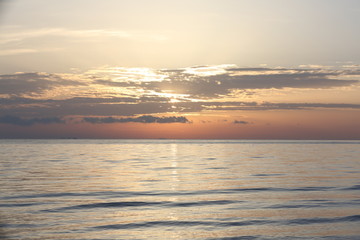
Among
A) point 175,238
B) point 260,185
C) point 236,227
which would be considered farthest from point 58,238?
point 260,185

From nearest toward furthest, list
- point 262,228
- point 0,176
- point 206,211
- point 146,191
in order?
point 262,228
point 206,211
point 146,191
point 0,176

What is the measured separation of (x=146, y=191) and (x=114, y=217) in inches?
329

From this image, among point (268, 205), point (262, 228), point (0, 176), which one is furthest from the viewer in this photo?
point (0, 176)

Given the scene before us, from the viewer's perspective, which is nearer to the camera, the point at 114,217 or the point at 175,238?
the point at 175,238

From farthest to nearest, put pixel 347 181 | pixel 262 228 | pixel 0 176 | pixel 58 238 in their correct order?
pixel 0 176
pixel 347 181
pixel 262 228
pixel 58 238

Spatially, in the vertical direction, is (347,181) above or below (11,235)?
below

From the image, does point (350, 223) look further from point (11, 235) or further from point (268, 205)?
point (11, 235)

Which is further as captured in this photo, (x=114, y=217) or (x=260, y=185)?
(x=260, y=185)

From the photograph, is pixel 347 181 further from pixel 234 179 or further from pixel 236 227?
pixel 236 227

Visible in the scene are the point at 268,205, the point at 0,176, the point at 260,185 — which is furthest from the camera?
the point at 0,176

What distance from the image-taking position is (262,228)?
16938mm

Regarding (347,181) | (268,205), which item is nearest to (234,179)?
(347,181)

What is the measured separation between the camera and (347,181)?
33094 mm

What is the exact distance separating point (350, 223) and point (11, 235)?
42.4 feet
